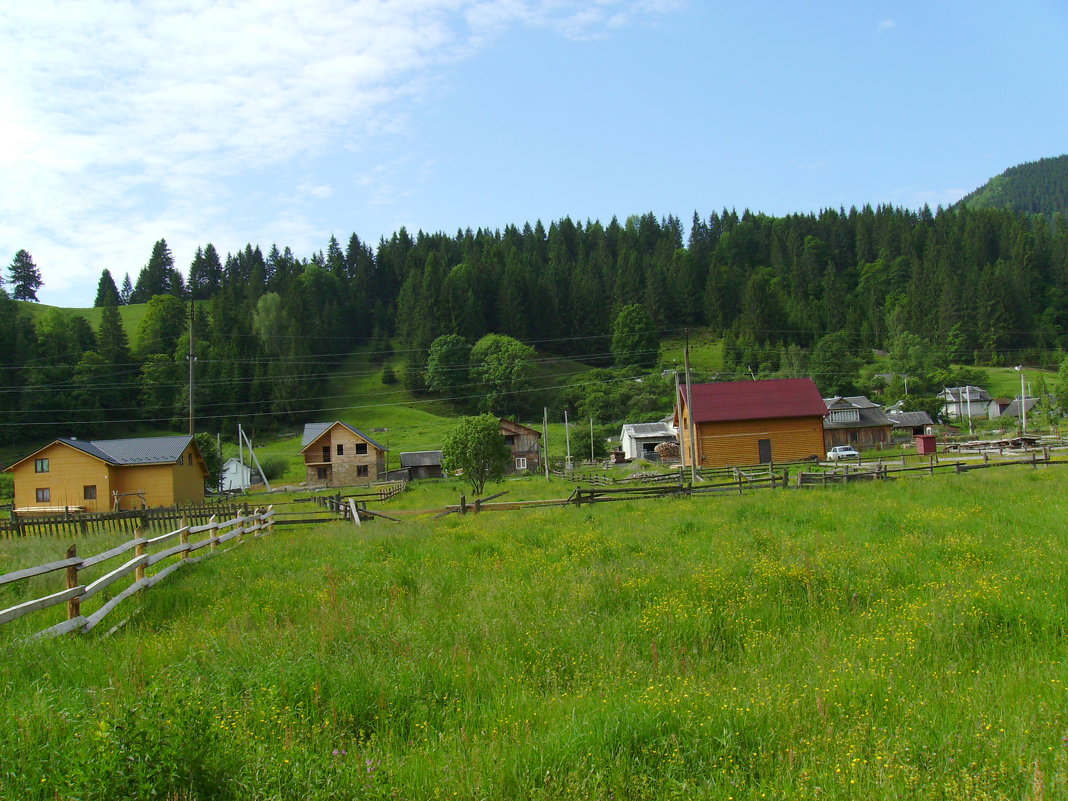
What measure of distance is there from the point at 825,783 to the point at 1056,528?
11.2 metres

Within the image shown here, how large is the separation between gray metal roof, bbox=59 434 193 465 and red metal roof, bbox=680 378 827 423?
37.9 metres

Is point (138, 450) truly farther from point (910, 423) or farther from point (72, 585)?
point (910, 423)

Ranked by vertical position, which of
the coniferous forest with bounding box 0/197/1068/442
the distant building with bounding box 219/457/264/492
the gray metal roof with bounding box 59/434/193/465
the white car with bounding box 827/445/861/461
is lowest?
the white car with bounding box 827/445/861/461

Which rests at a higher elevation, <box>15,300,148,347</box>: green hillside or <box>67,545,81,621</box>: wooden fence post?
<box>15,300,148,347</box>: green hillside

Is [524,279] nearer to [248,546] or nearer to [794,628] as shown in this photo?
[248,546]

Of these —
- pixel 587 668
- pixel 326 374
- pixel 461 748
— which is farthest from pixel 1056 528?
pixel 326 374

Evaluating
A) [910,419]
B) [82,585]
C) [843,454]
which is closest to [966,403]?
[910,419]

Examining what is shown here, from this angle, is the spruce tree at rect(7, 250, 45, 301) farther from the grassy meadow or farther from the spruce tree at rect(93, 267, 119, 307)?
the grassy meadow

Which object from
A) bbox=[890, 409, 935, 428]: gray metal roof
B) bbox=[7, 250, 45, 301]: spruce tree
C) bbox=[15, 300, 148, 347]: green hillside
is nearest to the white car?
bbox=[890, 409, 935, 428]: gray metal roof

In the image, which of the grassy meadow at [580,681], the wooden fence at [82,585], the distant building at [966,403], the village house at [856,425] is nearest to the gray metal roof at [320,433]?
the village house at [856,425]

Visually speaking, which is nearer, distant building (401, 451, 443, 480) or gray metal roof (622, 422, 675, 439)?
distant building (401, 451, 443, 480)

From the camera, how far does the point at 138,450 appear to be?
48781 mm

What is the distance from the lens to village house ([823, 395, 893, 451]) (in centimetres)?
7556

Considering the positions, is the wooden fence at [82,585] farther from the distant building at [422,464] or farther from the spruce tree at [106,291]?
the spruce tree at [106,291]
